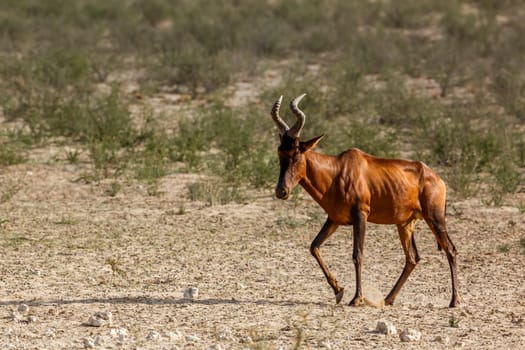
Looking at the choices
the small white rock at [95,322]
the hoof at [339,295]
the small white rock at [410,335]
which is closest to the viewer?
the small white rock at [410,335]

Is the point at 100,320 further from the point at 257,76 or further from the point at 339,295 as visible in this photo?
the point at 257,76

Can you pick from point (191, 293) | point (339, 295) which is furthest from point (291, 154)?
point (191, 293)

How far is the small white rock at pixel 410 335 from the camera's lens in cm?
859

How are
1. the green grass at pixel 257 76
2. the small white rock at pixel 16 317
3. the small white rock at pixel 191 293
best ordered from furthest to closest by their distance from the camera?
the green grass at pixel 257 76
the small white rock at pixel 191 293
the small white rock at pixel 16 317

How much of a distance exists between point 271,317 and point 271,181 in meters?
5.87

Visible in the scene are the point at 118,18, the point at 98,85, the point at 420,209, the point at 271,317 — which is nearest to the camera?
the point at 271,317

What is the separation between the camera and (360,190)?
9.68 metres

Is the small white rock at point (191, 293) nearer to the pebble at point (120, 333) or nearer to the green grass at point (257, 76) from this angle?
the pebble at point (120, 333)

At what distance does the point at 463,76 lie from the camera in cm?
2355

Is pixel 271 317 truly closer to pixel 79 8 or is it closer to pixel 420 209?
pixel 420 209

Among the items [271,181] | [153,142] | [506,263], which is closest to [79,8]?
[153,142]

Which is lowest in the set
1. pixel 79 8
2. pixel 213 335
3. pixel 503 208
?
pixel 79 8

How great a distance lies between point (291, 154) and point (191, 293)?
158 centimetres

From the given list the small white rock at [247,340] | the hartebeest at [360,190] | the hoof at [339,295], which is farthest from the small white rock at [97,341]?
the hoof at [339,295]
